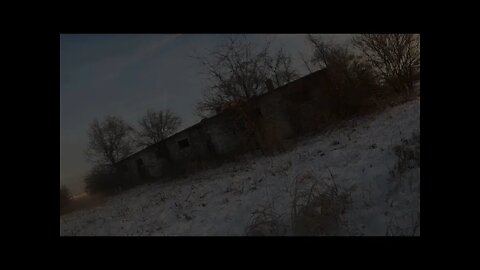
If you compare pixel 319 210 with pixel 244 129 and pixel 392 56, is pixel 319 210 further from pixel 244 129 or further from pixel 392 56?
pixel 244 129

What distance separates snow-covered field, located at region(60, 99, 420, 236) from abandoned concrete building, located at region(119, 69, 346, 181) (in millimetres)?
934

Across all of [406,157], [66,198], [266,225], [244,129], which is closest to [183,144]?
[244,129]

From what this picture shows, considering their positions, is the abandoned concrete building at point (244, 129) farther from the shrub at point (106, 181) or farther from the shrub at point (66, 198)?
the shrub at point (66, 198)

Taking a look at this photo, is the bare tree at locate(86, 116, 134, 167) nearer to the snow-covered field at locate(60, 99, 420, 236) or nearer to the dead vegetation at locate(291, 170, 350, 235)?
the snow-covered field at locate(60, 99, 420, 236)

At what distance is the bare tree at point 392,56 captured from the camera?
6.83m

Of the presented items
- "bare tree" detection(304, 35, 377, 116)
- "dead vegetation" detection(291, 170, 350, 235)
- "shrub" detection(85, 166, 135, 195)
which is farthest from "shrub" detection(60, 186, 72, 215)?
"bare tree" detection(304, 35, 377, 116)

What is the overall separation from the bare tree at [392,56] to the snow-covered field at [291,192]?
81 cm

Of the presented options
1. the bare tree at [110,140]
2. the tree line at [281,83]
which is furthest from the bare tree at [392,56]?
the bare tree at [110,140]

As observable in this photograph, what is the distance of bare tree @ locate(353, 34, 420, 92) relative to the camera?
683cm

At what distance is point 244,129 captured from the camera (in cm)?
939

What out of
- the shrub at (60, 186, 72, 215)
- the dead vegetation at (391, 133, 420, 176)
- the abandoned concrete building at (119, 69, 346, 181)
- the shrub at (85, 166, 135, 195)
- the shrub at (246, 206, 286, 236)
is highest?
the abandoned concrete building at (119, 69, 346, 181)

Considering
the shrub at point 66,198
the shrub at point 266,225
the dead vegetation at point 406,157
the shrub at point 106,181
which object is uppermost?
the shrub at point 106,181
